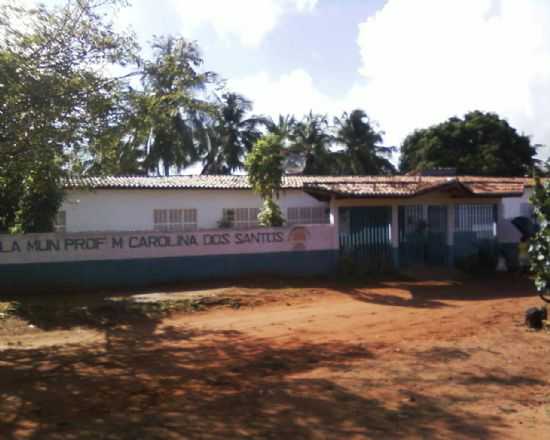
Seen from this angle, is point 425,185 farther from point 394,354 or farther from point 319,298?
point 394,354

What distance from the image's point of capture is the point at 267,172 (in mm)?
17562

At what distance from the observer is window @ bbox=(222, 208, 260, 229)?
816 inches

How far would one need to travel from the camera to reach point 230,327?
10.6 metres

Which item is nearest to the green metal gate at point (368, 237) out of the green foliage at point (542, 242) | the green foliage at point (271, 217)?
the green foliage at point (271, 217)

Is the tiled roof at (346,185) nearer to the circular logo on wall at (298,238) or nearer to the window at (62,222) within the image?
the circular logo on wall at (298,238)

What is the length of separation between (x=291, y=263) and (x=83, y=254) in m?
5.52

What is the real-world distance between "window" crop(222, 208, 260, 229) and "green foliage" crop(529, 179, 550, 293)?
11224 millimetres

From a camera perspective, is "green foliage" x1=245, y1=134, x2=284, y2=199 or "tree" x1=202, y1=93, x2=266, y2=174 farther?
"tree" x1=202, y1=93, x2=266, y2=174

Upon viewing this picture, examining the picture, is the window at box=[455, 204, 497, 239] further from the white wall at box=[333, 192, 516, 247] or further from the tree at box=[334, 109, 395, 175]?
the tree at box=[334, 109, 395, 175]

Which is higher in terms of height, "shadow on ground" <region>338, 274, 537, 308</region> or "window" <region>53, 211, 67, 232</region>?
"window" <region>53, 211, 67, 232</region>

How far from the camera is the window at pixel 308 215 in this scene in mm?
21141

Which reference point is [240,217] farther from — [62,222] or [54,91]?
[54,91]

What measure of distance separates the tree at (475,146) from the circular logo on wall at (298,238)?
69.7 ft

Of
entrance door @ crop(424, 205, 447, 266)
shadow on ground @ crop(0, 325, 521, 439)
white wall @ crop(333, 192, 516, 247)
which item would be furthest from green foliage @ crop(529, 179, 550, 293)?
entrance door @ crop(424, 205, 447, 266)
